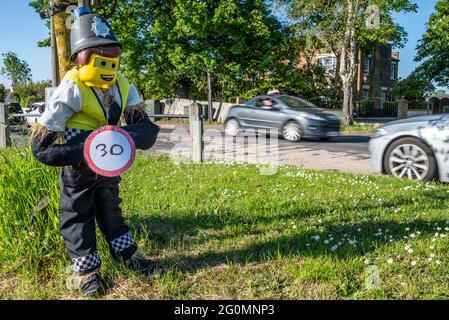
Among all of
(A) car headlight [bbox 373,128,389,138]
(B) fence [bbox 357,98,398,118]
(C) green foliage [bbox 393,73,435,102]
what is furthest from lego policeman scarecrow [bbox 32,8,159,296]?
(C) green foliage [bbox 393,73,435,102]

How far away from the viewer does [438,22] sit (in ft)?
105

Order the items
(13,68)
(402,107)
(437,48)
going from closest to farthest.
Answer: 1. (402,107)
2. (437,48)
3. (13,68)

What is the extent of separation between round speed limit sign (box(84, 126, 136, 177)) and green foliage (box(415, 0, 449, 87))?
35.2 meters

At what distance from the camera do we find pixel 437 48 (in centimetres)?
3216

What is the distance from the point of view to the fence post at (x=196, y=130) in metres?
7.86

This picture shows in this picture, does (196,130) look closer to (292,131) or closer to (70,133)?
(70,133)

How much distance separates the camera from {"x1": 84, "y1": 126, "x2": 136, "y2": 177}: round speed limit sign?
2.26 meters

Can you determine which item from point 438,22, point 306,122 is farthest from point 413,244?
point 438,22

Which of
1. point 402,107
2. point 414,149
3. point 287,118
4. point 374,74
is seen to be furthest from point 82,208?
point 374,74

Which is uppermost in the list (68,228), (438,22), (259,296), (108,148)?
(438,22)

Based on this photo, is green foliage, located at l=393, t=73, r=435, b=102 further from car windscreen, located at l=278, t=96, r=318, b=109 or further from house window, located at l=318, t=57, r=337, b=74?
car windscreen, located at l=278, t=96, r=318, b=109

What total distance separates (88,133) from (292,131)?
36.2 ft

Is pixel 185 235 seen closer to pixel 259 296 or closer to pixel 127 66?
pixel 259 296

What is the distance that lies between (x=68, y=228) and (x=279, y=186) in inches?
134
